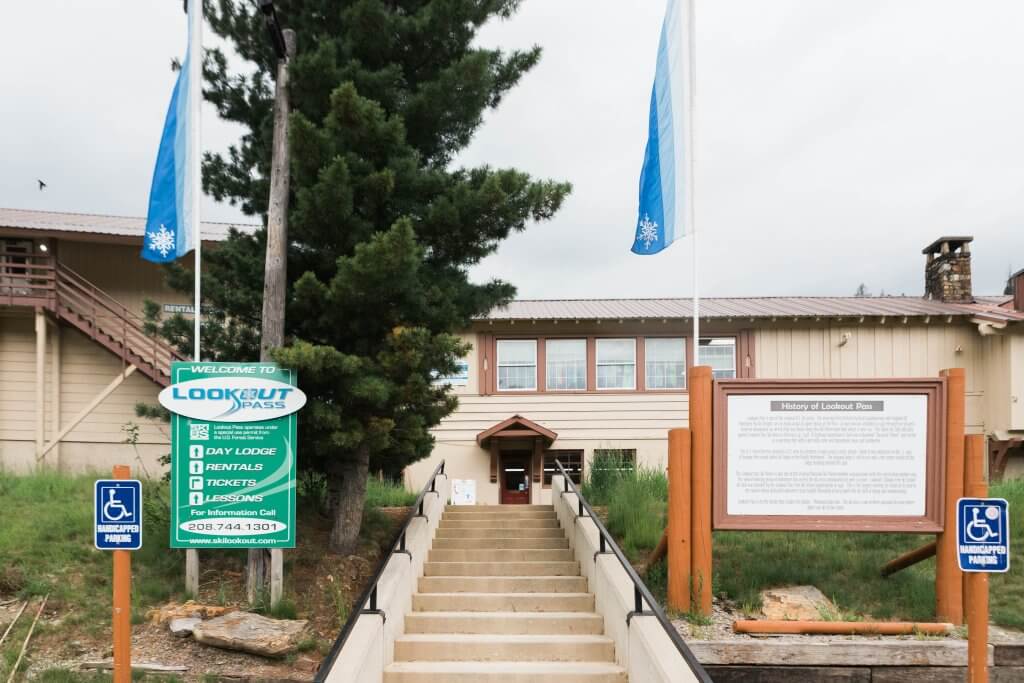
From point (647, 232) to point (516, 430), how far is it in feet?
27.3

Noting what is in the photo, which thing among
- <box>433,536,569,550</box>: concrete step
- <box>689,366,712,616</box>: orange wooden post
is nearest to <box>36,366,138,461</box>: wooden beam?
<box>433,536,569,550</box>: concrete step

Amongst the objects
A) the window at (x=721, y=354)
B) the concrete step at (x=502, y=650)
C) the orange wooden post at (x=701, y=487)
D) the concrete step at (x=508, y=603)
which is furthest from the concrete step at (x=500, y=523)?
the window at (x=721, y=354)

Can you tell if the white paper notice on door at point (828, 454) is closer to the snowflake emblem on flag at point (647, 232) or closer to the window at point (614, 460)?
the snowflake emblem on flag at point (647, 232)

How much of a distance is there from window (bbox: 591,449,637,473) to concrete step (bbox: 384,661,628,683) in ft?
19.3

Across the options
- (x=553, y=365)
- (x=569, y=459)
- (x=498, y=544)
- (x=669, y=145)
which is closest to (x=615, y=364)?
(x=553, y=365)

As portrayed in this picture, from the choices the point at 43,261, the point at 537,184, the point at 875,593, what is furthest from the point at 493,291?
the point at 43,261

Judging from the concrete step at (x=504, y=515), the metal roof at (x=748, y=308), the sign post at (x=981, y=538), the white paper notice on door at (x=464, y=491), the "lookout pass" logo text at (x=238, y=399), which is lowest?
the white paper notice on door at (x=464, y=491)

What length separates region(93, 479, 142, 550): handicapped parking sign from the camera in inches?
201

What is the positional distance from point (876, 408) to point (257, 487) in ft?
21.4

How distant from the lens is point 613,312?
58.4 feet

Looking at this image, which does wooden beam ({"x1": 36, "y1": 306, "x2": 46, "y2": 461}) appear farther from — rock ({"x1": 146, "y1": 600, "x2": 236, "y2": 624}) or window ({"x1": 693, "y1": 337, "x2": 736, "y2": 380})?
window ({"x1": 693, "y1": 337, "x2": 736, "y2": 380})

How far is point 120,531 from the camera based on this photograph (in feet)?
16.8

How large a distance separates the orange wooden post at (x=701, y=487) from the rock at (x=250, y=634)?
4.12 m

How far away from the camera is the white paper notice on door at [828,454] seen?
7645mm
